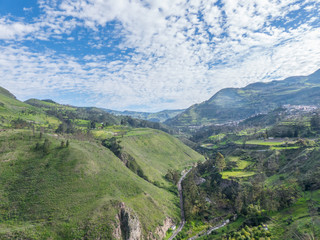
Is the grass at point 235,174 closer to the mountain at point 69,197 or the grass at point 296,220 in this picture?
the grass at point 296,220

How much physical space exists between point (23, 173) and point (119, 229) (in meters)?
49.3

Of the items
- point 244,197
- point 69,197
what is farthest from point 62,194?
point 244,197

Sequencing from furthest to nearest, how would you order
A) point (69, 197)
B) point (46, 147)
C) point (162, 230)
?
1. point (46, 147)
2. point (162, 230)
3. point (69, 197)

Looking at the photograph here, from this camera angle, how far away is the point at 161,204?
93.2 m

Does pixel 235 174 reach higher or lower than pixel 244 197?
higher

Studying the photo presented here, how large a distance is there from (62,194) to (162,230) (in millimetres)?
46722

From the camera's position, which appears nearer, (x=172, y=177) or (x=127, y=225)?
(x=127, y=225)

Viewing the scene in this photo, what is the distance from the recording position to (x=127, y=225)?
65875 millimetres

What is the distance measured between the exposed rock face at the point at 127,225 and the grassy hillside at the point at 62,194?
2895mm

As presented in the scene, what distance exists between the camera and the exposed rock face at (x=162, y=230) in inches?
2852

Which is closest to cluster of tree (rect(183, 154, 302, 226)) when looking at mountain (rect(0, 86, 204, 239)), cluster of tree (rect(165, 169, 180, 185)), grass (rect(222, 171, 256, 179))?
grass (rect(222, 171, 256, 179))

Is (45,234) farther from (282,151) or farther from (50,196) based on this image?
(282,151)

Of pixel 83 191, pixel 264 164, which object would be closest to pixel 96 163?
pixel 83 191

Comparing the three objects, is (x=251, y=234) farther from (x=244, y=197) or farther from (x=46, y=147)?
(x=46, y=147)
